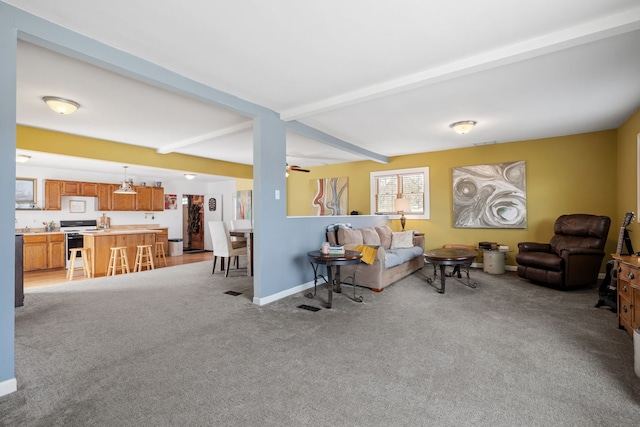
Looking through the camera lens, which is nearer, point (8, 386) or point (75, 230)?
point (8, 386)

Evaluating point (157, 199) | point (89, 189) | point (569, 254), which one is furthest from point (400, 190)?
point (89, 189)

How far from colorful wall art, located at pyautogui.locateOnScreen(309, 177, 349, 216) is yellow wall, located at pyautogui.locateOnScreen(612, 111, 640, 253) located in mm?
5127

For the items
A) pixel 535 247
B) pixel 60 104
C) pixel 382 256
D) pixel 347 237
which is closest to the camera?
pixel 60 104

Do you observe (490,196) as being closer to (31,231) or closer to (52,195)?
(52,195)

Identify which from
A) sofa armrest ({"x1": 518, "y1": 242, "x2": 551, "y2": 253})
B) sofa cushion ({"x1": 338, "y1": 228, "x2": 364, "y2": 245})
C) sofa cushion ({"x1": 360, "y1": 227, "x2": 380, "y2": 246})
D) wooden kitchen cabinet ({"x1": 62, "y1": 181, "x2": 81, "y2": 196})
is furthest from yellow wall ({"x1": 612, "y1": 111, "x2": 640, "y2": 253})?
wooden kitchen cabinet ({"x1": 62, "y1": 181, "x2": 81, "y2": 196})

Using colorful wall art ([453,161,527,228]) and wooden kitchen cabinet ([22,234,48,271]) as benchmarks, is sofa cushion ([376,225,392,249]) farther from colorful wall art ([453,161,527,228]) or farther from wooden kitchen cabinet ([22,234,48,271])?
wooden kitchen cabinet ([22,234,48,271])

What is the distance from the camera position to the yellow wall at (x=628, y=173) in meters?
3.97

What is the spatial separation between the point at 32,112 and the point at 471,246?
737cm

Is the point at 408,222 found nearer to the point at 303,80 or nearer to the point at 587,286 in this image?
A: the point at 587,286

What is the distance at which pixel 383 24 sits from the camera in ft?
7.17

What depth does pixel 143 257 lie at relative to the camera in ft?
21.7

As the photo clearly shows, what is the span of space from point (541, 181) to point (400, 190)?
268 cm

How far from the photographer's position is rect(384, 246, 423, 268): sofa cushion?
4.49 meters

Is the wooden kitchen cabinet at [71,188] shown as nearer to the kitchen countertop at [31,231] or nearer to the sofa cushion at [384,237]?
the kitchen countertop at [31,231]
